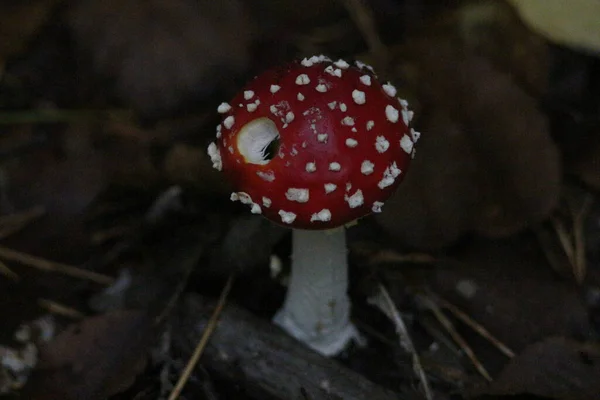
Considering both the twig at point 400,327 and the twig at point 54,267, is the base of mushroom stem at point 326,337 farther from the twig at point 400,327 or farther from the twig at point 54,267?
the twig at point 54,267

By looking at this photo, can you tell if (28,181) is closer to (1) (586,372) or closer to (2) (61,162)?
(2) (61,162)

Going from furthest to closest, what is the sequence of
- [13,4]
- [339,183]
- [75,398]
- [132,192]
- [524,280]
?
1. [13,4]
2. [132,192]
3. [524,280]
4. [75,398]
5. [339,183]

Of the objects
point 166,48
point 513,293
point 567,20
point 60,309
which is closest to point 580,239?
point 513,293

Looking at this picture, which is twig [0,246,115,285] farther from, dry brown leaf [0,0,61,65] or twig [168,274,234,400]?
dry brown leaf [0,0,61,65]

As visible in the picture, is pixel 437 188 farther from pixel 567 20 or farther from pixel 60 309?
pixel 60 309

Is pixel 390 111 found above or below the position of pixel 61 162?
above

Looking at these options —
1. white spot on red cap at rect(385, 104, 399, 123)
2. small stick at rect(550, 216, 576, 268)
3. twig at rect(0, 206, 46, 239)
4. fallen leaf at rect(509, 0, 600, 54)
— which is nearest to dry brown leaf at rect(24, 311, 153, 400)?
twig at rect(0, 206, 46, 239)

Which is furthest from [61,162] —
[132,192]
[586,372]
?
[586,372]

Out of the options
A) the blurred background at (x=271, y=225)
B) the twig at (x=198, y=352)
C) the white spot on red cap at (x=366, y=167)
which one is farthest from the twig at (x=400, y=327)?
the white spot on red cap at (x=366, y=167)
